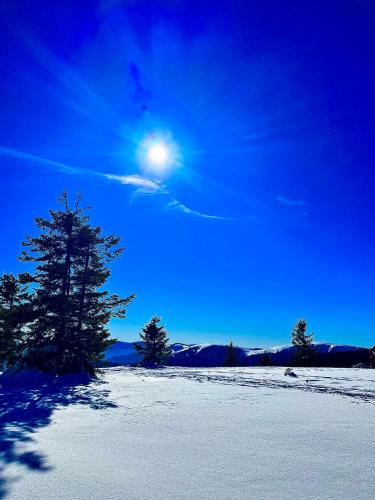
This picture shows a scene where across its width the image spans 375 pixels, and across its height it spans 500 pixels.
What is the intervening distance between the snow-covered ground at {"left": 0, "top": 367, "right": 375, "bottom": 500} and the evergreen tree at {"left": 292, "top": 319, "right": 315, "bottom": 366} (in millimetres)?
40864

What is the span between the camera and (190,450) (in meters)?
4.03

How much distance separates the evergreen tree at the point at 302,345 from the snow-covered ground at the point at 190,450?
40.9 meters

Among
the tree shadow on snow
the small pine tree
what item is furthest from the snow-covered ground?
the small pine tree

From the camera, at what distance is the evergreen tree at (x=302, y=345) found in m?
44.8

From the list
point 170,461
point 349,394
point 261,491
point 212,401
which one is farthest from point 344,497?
point 349,394

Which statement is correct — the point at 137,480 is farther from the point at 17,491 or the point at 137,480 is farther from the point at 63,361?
the point at 63,361

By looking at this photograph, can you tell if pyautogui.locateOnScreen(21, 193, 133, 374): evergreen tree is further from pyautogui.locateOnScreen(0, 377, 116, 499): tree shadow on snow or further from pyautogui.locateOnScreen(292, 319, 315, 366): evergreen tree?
pyautogui.locateOnScreen(292, 319, 315, 366): evergreen tree

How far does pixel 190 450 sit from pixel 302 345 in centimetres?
4649

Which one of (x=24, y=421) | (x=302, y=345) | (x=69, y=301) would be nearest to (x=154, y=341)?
(x=302, y=345)

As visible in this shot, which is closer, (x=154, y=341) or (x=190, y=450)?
(x=190, y=450)

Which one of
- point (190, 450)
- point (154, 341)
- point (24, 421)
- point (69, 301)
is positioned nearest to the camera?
point (190, 450)

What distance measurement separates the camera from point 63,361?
15.8 metres

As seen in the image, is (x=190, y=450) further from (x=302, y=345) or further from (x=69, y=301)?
(x=302, y=345)

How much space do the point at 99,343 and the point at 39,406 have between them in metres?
9.47
